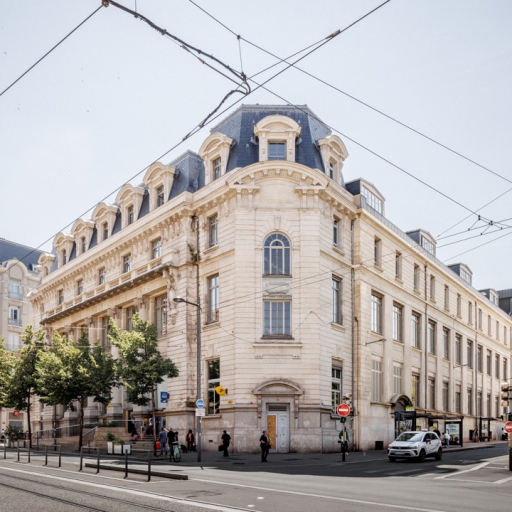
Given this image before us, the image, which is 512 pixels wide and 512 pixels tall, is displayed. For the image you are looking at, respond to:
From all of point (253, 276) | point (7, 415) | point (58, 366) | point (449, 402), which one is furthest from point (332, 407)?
point (7, 415)

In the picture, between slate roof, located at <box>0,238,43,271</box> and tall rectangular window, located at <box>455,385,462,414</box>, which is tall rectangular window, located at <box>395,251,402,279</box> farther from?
slate roof, located at <box>0,238,43,271</box>

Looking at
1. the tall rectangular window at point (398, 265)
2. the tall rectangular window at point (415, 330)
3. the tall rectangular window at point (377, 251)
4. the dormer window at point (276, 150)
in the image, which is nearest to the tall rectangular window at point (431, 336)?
the tall rectangular window at point (415, 330)

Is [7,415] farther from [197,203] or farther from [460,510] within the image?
[460,510]

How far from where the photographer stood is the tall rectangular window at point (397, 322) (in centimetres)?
4706

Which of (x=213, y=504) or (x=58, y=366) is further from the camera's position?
(x=58, y=366)

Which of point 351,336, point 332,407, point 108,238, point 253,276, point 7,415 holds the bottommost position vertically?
point 7,415

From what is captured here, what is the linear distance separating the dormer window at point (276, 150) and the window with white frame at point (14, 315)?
49.9 meters

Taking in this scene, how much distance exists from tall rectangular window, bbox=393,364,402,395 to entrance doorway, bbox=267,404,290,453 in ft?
39.0

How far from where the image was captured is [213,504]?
14641mm

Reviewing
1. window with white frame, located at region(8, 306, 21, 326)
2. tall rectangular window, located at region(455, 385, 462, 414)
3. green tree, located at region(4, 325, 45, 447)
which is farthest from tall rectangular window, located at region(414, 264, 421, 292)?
window with white frame, located at region(8, 306, 21, 326)

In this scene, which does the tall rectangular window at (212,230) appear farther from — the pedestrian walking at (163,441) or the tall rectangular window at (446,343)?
the tall rectangular window at (446,343)

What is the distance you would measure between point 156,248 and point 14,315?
40.4 m

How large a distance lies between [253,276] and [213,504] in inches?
925

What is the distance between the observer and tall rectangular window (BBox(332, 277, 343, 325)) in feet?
132
